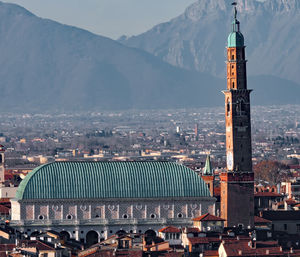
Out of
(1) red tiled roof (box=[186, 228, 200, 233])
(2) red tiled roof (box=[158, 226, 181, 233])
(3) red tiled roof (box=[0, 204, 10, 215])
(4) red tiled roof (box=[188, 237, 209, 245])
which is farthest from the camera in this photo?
(3) red tiled roof (box=[0, 204, 10, 215])

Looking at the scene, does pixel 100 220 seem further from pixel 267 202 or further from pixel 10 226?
pixel 267 202

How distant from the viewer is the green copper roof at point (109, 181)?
272ft

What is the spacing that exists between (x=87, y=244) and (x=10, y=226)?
4.42 m

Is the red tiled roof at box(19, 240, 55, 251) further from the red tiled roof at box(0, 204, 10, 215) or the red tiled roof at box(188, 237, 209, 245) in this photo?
the red tiled roof at box(0, 204, 10, 215)

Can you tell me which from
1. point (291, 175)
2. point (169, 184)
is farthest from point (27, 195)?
point (291, 175)

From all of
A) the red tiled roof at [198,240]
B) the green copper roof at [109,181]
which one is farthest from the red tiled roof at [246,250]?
the green copper roof at [109,181]

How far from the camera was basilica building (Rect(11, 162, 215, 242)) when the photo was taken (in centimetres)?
8238

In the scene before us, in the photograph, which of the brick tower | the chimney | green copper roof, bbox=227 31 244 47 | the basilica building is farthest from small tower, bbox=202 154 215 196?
the chimney

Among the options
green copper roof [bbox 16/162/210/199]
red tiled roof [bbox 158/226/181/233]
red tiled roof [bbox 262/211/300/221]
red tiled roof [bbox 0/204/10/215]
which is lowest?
red tiled roof [bbox 158/226/181/233]

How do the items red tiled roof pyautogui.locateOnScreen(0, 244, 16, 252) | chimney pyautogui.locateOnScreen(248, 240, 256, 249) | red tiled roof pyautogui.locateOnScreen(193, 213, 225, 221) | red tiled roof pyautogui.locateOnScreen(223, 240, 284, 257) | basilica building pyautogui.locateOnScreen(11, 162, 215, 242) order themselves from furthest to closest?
1. basilica building pyautogui.locateOnScreen(11, 162, 215, 242)
2. red tiled roof pyautogui.locateOnScreen(193, 213, 225, 221)
3. red tiled roof pyautogui.locateOnScreen(0, 244, 16, 252)
4. chimney pyautogui.locateOnScreen(248, 240, 256, 249)
5. red tiled roof pyautogui.locateOnScreen(223, 240, 284, 257)

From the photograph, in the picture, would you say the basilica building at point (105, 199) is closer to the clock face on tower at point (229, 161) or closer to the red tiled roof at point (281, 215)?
the clock face on tower at point (229, 161)

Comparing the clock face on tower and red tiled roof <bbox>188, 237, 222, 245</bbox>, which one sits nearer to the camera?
red tiled roof <bbox>188, 237, 222, 245</bbox>

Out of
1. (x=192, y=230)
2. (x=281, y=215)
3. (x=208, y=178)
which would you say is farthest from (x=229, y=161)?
(x=192, y=230)

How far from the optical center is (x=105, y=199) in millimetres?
83062
